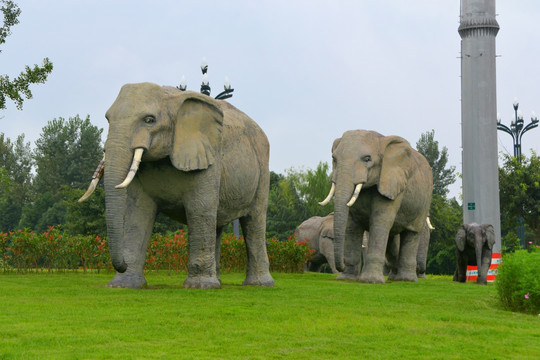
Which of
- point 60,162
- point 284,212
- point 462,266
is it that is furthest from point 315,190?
point 462,266

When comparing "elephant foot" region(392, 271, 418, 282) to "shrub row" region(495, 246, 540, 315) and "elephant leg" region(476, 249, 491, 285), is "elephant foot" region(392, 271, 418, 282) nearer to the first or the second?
"elephant leg" region(476, 249, 491, 285)

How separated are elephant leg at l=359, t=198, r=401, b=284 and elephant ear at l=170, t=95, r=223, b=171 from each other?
5231 millimetres

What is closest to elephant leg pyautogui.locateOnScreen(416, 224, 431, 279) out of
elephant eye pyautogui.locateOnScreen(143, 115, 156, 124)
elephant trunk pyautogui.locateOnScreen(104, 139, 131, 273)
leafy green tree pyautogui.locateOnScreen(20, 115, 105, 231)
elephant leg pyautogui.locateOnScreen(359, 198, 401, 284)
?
elephant leg pyautogui.locateOnScreen(359, 198, 401, 284)

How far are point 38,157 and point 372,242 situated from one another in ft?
179

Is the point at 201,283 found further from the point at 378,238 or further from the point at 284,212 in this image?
the point at 284,212

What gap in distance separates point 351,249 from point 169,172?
21.6 ft

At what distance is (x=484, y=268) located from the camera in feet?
60.8

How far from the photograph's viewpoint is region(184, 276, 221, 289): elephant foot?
1191 centimetres

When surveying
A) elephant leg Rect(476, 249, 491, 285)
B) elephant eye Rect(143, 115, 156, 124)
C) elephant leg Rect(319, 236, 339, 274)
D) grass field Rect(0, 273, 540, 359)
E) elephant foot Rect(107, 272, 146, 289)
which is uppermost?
elephant eye Rect(143, 115, 156, 124)

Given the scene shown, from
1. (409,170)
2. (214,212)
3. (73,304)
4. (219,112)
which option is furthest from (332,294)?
(409,170)

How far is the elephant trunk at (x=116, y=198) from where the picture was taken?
34.0 ft

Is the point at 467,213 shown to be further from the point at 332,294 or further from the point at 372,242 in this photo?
the point at 332,294

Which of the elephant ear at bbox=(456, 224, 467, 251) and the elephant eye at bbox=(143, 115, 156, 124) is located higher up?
the elephant eye at bbox=(143, 115, 156, 124)

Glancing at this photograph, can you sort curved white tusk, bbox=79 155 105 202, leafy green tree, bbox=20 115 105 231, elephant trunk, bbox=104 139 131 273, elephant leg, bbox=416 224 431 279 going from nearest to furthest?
elephant trunk, bbox=104 139 131 273 → curved white tusk, bbox=79 155 105 202 → elephant leg, bbox=416 224 431 279 → leafy green tree, bbox=20 115 105 231
